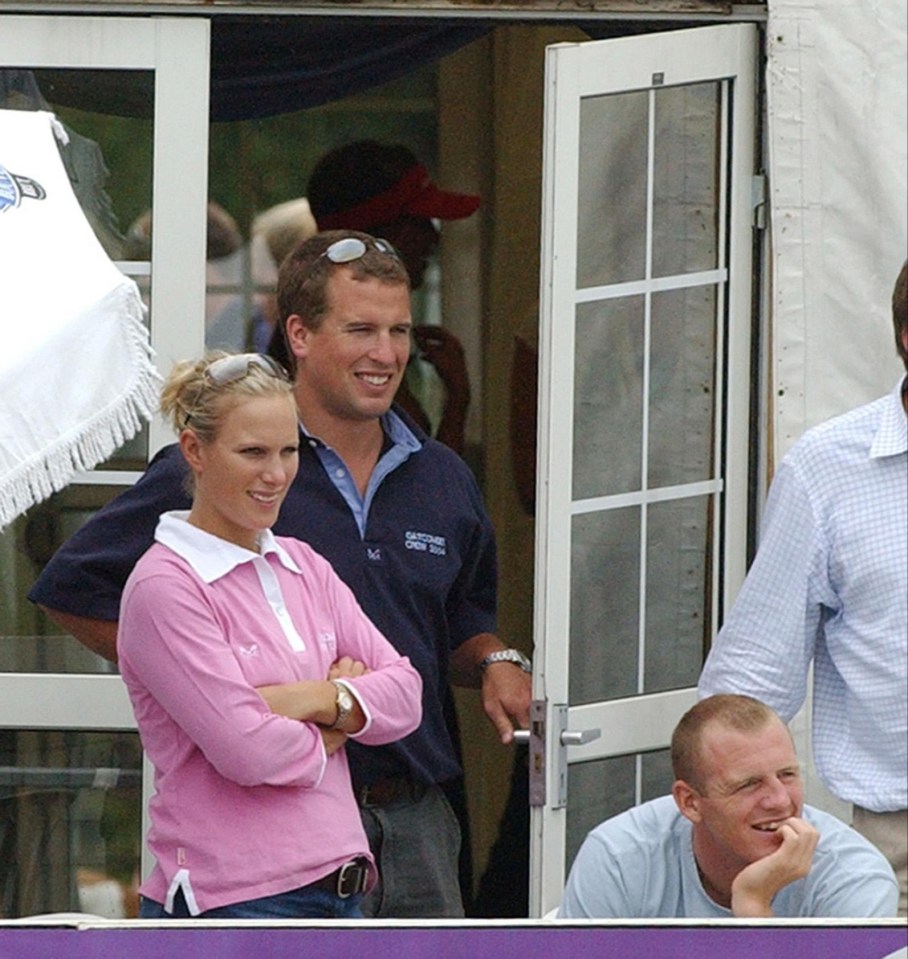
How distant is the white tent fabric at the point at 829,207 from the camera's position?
4.42 metres

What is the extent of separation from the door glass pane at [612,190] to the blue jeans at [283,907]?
4.84 feet

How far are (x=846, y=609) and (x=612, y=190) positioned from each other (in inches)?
45.9

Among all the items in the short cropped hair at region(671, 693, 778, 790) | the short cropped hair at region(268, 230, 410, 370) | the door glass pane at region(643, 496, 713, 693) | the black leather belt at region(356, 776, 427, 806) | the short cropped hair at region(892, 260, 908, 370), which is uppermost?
the short cropped hair at region(268, 230, 410, 370)

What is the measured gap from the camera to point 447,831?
404cm

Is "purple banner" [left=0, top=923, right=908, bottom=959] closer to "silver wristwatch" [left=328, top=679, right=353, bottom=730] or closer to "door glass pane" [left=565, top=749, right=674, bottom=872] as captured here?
"silver wristwatch" [left=328, top=679, right=353, bottom=730]

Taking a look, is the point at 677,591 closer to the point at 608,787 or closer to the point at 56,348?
the point at 608,787

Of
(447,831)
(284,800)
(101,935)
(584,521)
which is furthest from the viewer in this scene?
(584,521)

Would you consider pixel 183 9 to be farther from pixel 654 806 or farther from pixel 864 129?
pixel 654 806

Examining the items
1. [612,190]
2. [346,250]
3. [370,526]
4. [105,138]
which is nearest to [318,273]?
[346,250]

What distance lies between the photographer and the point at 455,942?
2818 millimetres

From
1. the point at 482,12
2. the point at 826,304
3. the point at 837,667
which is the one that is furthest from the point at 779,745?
the point at 482,12

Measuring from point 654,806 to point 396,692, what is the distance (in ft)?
1.56

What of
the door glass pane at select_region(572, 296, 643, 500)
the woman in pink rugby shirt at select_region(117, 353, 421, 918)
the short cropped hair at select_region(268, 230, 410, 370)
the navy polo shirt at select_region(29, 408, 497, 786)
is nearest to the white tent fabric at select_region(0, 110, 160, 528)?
the woman in pink rugby shirt at select_region(117, 353, 421, 918)

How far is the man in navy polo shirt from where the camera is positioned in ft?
12.8
